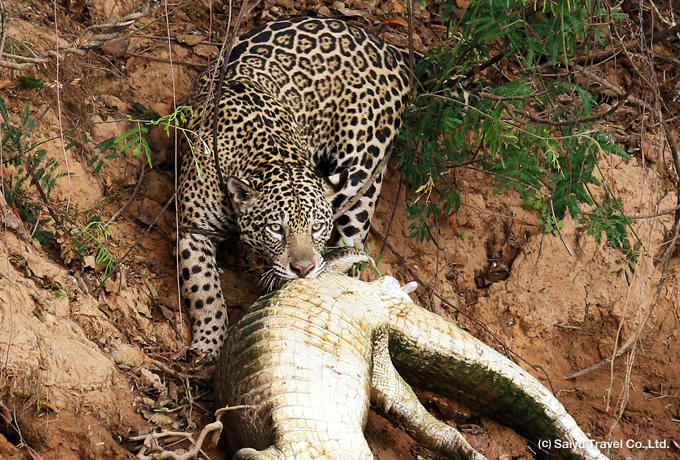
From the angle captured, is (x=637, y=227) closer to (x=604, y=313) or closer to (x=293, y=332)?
(x=604, y=313)

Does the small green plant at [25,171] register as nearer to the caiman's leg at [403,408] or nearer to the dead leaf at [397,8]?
the caiman's leg at [403,408]

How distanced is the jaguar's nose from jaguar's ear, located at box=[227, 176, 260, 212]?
0.67 m

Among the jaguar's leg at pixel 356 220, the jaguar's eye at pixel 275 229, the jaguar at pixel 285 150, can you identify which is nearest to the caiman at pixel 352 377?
the jaguar's eye at pixel 275 229

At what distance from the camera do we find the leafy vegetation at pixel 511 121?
18.8ft

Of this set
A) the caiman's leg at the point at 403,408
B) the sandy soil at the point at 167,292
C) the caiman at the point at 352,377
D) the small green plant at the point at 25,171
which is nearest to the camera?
the caiman at the point at 352,377

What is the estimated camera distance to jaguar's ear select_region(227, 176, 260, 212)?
5.80m

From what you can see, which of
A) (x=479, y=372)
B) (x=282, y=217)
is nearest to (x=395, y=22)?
(x=282, y=217)

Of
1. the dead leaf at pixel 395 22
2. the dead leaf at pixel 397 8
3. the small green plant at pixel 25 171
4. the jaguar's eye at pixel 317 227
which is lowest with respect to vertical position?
the jaguar's eye at pixel 317 227

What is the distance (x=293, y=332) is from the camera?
438 centimetres

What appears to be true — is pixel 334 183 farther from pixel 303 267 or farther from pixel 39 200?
pixel 39 200

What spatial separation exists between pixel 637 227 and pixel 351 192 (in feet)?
9.27

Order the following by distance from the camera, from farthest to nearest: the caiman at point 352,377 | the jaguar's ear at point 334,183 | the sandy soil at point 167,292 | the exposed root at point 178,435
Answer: the jaguar's ear at point 334,183, the sandy soil at point 167,292, the caiman at point 352,377, the exposed root at point 178,435

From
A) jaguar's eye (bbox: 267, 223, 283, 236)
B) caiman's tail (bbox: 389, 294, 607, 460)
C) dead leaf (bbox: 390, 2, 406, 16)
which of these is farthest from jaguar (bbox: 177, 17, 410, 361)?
dead leaf (bbox: 390, 2, 406, 16)

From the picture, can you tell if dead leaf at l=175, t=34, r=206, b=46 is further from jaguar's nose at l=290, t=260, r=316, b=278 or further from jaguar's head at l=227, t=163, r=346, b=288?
jaguar's nose at l=290, t=260, r=316, b=278
